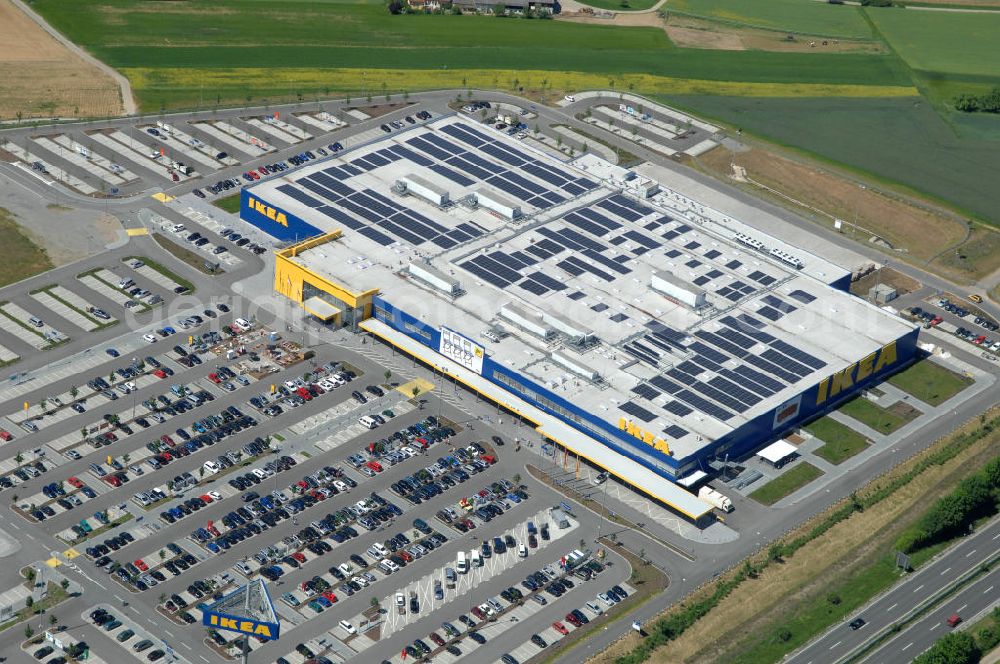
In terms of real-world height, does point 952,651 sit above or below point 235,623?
below

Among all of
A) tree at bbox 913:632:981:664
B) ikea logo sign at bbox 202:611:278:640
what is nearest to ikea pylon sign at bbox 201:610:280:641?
ikea logo sign at bbox 202:611:278:640

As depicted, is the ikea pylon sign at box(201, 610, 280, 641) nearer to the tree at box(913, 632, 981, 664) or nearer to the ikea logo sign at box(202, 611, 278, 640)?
the ikea logo sign at box(202, 611, 278, 640)

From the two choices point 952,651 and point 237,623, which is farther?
point 952,651

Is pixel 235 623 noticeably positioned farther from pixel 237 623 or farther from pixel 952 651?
pixel 952 651

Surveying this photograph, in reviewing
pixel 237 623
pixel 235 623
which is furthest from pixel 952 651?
pixel 235 623

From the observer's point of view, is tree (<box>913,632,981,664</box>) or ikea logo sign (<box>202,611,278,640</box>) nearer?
ikea logo sign (<box>202,611,278,640</box>)

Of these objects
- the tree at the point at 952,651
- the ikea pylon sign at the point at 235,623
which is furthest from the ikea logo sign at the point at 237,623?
the tree at the point at 952,651

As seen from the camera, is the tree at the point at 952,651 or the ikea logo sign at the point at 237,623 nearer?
the ikea logo sign at the point at 237,623

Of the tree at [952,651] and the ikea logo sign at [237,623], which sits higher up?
the ikea logo sign at [237,623]

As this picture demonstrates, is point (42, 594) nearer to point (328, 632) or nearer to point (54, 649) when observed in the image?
point (54, 649)

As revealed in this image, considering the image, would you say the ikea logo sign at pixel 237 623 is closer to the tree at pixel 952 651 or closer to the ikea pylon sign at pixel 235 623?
the ikea pylon sign at pixel 235 623

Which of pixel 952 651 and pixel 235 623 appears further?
pixel 952 651

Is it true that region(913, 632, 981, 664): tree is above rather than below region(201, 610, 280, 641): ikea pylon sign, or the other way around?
below
